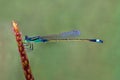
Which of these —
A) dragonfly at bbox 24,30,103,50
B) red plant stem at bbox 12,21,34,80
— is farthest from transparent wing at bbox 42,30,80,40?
red plant stem at bbox 12,21,34,80

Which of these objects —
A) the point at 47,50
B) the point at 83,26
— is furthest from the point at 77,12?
the point at 47,50

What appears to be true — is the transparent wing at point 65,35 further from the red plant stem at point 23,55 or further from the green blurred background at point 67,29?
the red plant stem at point 23,55

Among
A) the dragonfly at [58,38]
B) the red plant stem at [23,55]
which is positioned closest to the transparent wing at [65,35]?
the dragonfly at [58,38]

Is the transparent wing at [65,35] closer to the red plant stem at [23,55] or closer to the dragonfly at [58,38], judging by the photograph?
the dragonfly at [58,38]

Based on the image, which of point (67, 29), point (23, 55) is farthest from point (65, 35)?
point (23, 55)

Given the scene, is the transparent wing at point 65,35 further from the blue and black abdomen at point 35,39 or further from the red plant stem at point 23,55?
the red plant stem at point 23,55

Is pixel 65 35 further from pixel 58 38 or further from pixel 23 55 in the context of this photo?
pixel 23 55

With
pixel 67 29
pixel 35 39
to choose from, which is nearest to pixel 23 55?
pixel 35 39

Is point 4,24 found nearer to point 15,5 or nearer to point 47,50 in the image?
point 15,5

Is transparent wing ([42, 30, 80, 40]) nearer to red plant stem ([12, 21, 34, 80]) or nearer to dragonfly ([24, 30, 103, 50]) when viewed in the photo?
dragonfly ([24, 30, 103, 50])
